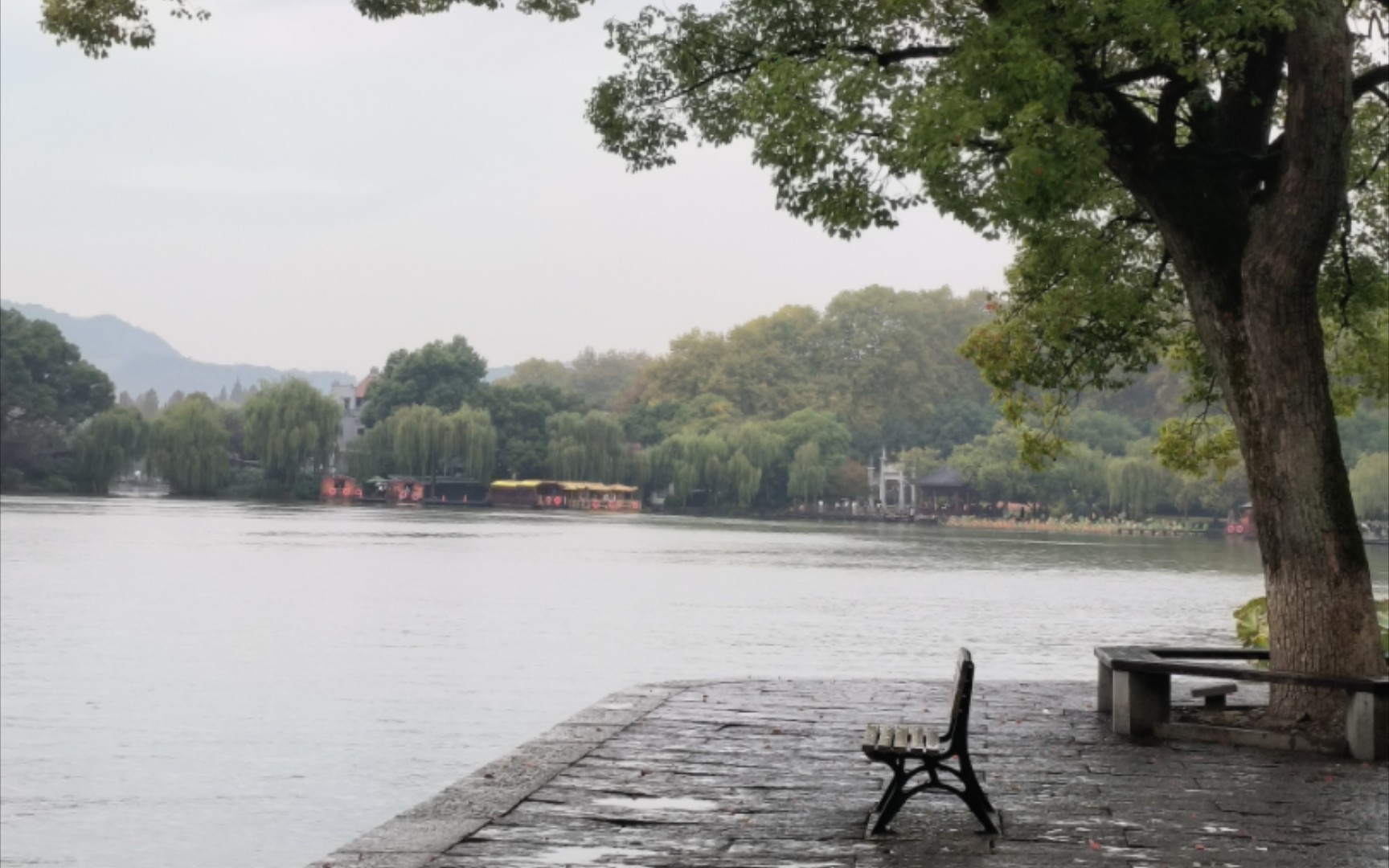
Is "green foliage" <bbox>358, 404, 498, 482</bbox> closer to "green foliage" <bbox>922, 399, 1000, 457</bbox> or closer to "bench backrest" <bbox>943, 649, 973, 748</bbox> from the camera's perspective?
"green foliage" <bbox>922, 399, 1000, 457</bbox>

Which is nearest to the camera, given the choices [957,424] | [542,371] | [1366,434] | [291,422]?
[1366,434]

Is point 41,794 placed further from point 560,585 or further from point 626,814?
point 560,585

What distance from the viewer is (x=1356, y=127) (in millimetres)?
13000

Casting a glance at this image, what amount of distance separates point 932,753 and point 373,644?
20.8 m

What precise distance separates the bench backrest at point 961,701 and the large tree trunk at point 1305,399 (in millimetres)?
3785

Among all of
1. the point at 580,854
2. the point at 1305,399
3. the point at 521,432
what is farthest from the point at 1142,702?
the point at 521,432

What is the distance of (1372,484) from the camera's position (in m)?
86.1

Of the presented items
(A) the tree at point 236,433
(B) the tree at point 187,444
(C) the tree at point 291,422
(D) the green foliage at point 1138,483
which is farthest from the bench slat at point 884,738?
(A) the tree at point 236,433

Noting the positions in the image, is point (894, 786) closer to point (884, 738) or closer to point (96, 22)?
point (884, 738)

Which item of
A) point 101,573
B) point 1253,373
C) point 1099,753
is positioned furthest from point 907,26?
point 101,573

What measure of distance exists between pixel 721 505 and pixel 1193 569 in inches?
2504

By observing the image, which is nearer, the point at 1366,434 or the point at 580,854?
the point at 580,854

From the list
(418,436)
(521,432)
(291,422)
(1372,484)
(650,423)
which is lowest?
(1372,484)

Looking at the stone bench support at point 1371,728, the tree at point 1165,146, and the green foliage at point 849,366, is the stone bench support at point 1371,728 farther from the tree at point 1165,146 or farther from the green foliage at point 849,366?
the green foliage at point 849,366
